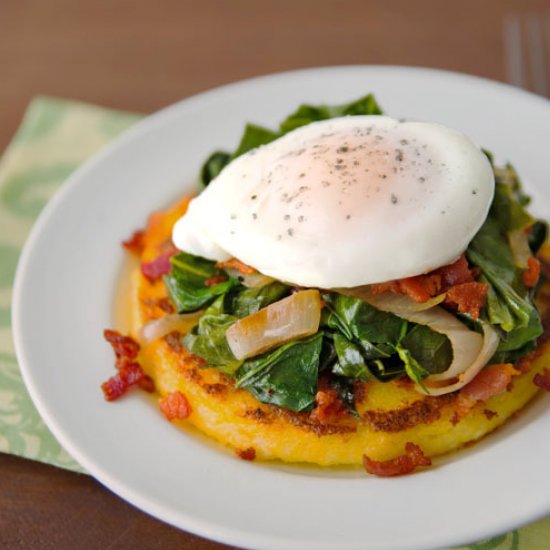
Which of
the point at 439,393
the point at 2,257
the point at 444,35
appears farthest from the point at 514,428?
the point at 444,35

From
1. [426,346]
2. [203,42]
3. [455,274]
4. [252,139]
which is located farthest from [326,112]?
[203,42]

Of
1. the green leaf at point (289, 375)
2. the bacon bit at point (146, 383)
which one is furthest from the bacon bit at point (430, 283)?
the bacon bit at point (146, 383)

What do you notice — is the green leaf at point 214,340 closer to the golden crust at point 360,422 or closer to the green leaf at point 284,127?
the golden crust at point 360,422

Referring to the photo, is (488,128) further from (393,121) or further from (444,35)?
(444,35)

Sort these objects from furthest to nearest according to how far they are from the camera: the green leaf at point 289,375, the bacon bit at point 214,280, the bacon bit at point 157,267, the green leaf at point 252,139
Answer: the green leaf at point 252,139 → the bacon bit at point 157,267 → the bacon bit at point 214,280 → the green leaf at point 289,375

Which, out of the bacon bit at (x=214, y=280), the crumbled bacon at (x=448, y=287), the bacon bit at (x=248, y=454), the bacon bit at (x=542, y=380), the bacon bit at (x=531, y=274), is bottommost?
the bacon bit at (x=542, y=380)
